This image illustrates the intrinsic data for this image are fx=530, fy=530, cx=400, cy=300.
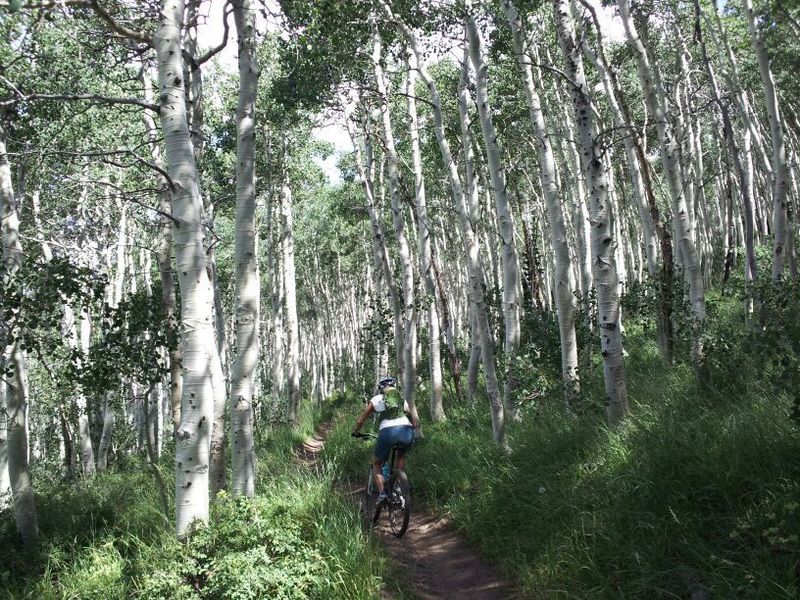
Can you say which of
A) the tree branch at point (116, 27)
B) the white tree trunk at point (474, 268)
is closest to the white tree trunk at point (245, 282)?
the tree branch at point (116, 27)

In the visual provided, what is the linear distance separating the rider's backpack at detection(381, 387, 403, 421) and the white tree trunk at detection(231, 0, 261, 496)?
5.65 feet

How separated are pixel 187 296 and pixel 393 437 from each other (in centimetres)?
316

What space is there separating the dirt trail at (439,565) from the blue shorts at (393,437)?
0.95 metres

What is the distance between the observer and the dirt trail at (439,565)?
4.65m

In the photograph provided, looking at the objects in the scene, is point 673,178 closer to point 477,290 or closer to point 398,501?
point 477,290

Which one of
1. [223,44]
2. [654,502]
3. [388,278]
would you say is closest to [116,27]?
[223,44]

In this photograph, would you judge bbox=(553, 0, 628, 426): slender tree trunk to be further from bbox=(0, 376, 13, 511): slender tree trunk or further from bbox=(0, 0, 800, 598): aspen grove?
bbox=(0, 376, 13, 511): slender tree trunk

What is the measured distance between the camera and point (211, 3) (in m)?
6.44

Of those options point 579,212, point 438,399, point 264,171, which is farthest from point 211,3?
point 264,171

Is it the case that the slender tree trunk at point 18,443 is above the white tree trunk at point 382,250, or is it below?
below

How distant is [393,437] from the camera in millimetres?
6531

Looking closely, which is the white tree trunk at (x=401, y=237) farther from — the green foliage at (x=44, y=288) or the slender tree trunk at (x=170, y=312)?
the green foliage at (x=44, y=288)

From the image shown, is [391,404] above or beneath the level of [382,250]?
beneath

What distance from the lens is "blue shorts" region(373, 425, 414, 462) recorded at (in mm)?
6535
